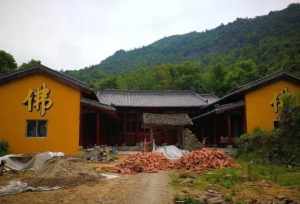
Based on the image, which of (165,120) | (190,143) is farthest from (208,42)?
(190,143)

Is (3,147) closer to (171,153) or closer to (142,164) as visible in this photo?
(142,164)

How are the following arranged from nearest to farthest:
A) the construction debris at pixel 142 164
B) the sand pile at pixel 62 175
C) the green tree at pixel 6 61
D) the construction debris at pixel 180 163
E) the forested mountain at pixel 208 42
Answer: the sand pile at pixel 62 175
the construction debris at pixel 142 164
the construction debris at pixel 180 163
the green tree at pixel 6 61
the forested mountain at pixel 208 42

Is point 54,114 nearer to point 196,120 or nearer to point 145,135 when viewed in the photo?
point 145,135

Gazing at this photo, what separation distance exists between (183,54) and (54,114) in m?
77.1

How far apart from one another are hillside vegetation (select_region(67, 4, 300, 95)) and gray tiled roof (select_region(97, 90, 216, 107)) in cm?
1435

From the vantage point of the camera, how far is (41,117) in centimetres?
1936

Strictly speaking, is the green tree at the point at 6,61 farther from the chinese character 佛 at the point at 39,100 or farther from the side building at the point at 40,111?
the chinese character 佛 at the point at 39,100

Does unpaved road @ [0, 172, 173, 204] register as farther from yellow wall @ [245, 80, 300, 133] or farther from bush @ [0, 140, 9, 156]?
yellow wall @ [245, 80, 300, 133]

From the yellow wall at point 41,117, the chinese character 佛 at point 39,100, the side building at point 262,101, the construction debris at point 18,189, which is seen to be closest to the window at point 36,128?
the yellow wall at point 41,117

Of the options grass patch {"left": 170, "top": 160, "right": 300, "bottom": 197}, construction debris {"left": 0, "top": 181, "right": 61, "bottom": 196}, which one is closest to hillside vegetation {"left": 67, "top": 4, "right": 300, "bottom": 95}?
grass patch {"left": 170, "top": 160, "right": 300, "bottom": 197}

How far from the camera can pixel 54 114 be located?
19.4 m

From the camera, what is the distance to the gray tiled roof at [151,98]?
29234 millimetres

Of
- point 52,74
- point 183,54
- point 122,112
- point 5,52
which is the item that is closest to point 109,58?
point 183,54

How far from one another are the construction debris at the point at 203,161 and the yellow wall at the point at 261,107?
7.34 metres
